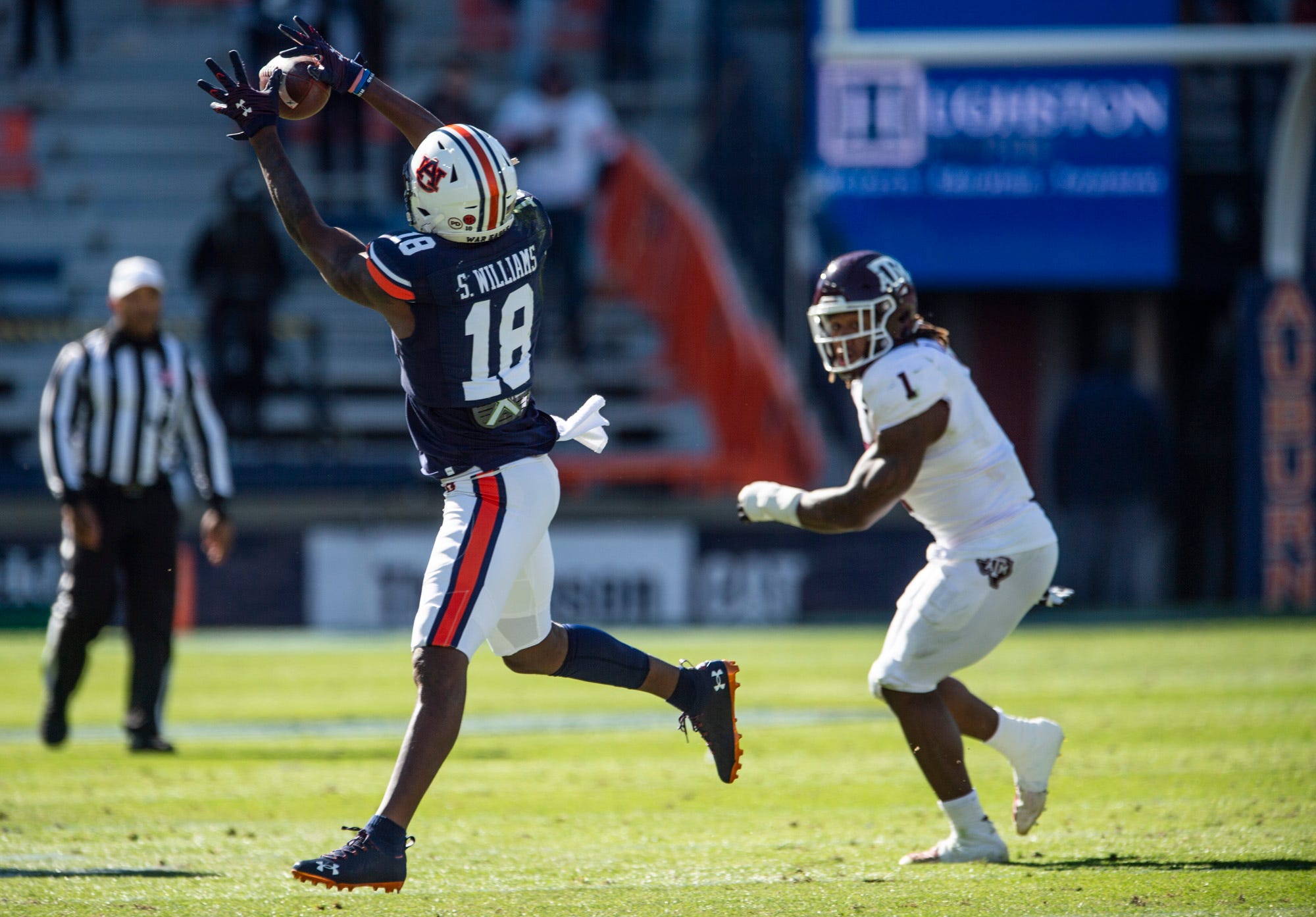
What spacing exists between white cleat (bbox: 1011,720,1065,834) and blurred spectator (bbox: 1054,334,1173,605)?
9.39m

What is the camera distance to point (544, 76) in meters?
15.8

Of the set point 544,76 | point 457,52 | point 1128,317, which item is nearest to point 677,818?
point 544,76

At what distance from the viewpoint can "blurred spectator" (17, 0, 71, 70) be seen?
18047 millimetres

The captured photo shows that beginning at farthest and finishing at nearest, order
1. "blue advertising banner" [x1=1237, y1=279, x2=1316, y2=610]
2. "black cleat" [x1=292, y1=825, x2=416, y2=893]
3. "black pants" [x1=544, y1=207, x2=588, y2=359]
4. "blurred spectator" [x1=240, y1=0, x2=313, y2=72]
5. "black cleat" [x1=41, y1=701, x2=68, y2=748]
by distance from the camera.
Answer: "blurred spectator" [x1=240, y1=0, x2=313, y2=72] < "black pants" [x1=544, y1=207, x2=588, y2=359] < "blue advertising banner" [x1=1237, y1=279, x2=1316, y2=610] < "black cleat" [x1=41, y1=701, x2=68, y2=748] < "black cleat" [x1=292, y1=825, x2=416, y2=893]

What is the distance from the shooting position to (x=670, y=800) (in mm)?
6016

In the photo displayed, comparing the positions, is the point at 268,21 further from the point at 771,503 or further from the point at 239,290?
the point at 771,503

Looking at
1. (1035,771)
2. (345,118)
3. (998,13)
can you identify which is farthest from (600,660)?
(345,118)

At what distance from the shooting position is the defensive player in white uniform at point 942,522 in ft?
15.6

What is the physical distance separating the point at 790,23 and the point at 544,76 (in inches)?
124

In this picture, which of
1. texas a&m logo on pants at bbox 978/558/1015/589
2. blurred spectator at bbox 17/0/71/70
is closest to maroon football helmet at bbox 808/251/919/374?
texas a&m logo on pants at bbox 978/558/1015/589

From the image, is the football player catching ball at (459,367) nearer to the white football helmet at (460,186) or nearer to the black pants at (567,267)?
the white football helmet at (460,186)

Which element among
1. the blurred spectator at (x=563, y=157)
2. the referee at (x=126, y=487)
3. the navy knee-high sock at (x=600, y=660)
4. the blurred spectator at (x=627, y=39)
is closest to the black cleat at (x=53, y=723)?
the referee at (x=126, y=487)

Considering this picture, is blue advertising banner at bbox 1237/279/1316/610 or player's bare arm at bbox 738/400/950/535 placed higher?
player's bare arm at bbox 738/400/950/535

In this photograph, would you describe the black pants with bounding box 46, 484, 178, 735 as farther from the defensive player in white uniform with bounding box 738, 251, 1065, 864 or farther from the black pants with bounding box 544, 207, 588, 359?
the black pants with bounding box 544, 207, 588, 359
